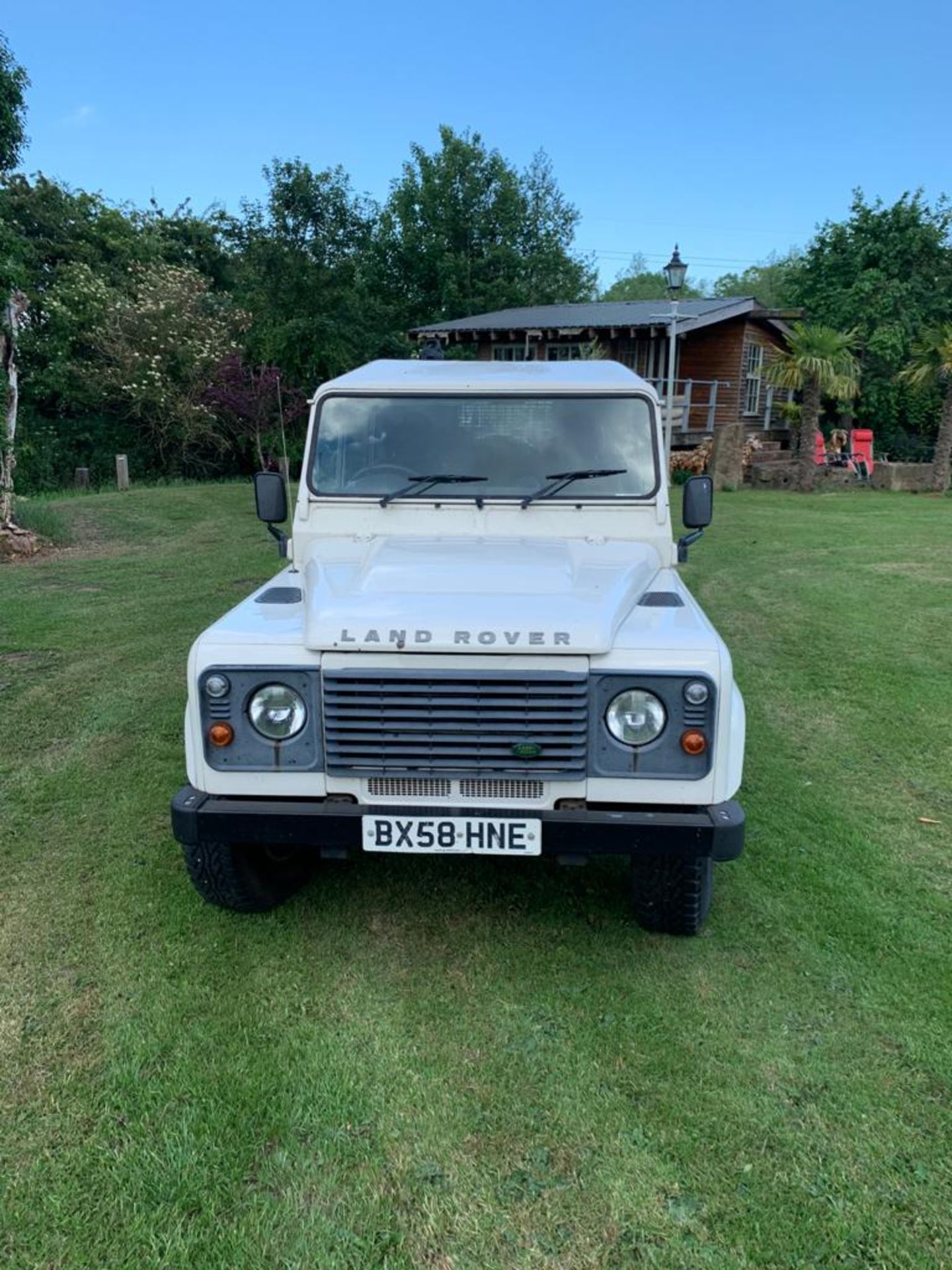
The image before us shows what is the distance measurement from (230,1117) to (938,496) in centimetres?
2123

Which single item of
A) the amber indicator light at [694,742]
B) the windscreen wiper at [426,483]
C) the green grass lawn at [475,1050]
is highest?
the windscreen wiper at [426,483]

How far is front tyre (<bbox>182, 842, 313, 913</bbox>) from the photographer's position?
126 inches

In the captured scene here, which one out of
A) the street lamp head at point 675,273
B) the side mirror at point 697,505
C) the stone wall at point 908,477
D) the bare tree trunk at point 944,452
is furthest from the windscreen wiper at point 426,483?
the stone wall at point 908,477

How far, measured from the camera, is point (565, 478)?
3984 millimetres

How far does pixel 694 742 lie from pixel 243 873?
64.5 inches

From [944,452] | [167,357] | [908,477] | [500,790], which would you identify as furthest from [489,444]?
[167,357]

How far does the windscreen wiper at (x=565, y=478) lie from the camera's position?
3933 mm

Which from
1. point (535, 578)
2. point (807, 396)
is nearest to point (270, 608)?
point (535, 578)

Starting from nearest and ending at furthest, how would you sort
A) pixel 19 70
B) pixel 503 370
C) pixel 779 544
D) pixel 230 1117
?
pixel 230 1117
pixel 503 370
pixel 19 70
pixel 779 544

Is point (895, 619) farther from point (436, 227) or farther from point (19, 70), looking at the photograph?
point (436, 227)

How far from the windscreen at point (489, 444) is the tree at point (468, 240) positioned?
3028 cm

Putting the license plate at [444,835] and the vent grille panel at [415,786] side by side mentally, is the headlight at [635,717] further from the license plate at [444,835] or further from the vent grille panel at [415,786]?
the vent grille panel at [415,786]

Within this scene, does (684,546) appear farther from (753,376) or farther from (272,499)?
(753,376)

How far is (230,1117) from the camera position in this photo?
2.46 metres
